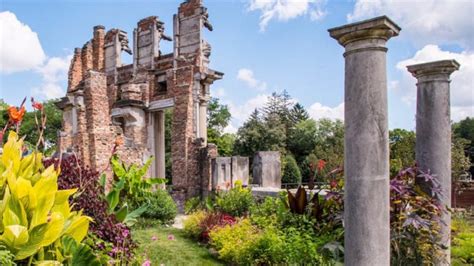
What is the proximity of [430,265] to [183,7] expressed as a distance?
15980 mm

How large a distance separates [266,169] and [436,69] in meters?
8.18

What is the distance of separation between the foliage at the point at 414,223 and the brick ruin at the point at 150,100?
10331 mm

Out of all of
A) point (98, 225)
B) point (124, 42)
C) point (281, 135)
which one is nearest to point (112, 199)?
point (98, 225)

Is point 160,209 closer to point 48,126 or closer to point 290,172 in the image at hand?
point 290,172

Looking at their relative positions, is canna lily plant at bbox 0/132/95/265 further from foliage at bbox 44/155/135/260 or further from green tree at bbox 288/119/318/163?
green tree at bbox 288/119/318/163

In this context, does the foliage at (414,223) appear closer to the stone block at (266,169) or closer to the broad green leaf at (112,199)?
the broad green leaf at (112,199)

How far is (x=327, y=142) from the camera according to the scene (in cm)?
3838

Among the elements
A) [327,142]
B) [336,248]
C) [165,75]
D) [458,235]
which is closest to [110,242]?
[336,248]

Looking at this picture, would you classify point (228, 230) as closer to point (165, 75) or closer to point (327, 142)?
point (165, 75)

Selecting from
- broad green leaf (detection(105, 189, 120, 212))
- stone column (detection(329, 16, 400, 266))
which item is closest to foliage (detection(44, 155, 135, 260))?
broad green leaf (detection(105, 189, 120, 212))

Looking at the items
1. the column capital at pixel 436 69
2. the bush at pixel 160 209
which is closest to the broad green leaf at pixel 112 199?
the column capital at pixel 436 69

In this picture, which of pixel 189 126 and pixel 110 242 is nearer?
pixel 110 242

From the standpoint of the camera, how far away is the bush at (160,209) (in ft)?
36.1

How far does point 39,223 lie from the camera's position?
285 cm
